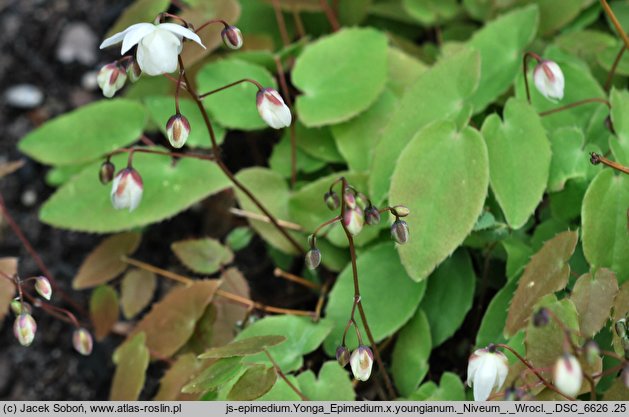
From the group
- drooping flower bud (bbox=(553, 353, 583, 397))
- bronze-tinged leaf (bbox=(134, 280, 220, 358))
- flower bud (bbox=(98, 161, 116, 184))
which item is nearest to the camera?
drooping flower bud (bbox=(553, 353, 583, 397))

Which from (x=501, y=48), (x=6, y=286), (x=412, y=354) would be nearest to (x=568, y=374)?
(x=412, y=354)

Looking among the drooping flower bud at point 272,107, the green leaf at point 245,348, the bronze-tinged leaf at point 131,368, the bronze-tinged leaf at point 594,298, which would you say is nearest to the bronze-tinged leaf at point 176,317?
the bronze-tinged leaf at point 131,368

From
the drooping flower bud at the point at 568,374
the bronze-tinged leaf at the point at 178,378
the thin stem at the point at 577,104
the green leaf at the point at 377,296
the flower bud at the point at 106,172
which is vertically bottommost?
the bronze-tinged leaf at the point at 178,378

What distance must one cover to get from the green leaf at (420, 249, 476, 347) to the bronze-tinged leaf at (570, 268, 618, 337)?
308mm

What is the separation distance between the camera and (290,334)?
1635 millimetres

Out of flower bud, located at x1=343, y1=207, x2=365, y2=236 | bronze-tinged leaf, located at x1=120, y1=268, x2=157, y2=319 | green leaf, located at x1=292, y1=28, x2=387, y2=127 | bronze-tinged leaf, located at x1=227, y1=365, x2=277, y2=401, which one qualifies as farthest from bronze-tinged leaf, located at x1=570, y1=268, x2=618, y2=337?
bronze-tinged leaf, located at x1=120, y1=268, x2=157, y2=319

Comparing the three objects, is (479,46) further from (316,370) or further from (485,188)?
(316,370)

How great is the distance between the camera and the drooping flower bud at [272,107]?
1.28 m

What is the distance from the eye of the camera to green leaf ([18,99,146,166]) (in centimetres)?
198

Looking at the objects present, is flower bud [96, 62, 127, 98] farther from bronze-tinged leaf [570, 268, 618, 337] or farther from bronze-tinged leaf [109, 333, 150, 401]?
bronze-tinged leaf [570, 268, 618, 337]

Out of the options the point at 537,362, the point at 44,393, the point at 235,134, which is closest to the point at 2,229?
the point at 44,393

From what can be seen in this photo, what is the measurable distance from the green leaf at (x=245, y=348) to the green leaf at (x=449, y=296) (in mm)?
412

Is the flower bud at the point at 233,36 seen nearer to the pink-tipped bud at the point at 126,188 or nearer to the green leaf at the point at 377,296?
the pink-tipped bud at the point at 126,188

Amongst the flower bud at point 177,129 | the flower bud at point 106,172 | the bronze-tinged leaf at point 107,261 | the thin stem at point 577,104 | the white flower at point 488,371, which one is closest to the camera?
the white flower at point 488,371
